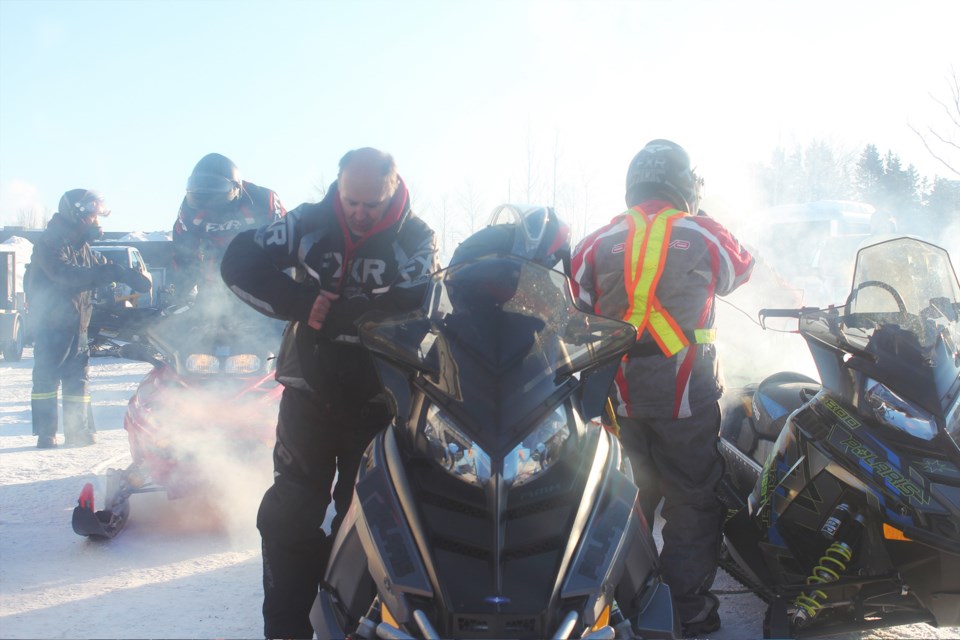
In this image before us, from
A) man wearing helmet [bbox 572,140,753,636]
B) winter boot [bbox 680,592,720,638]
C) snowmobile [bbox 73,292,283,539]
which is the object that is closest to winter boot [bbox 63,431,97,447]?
snowmobile [bbox 73,292,283,539]

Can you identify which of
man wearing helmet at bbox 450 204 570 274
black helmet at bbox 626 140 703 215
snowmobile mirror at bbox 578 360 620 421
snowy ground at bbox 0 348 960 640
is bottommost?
snowy ground at bbox 0 348 960 640

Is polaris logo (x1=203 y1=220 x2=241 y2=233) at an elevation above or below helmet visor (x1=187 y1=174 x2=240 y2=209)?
below

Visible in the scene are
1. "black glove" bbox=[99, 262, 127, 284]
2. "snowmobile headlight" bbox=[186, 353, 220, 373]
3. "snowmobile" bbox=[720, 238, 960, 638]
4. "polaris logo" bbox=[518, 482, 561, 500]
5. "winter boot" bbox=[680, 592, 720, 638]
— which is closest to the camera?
"polaris logo" bbox=[518, 482, 561, 500]

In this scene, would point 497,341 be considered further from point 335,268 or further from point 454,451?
point 335,268

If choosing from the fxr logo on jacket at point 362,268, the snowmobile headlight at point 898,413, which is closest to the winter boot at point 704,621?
the snowmobile headlight at point 898,413

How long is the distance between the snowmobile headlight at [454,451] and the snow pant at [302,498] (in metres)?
0.78

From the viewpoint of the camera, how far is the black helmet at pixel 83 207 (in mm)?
7102

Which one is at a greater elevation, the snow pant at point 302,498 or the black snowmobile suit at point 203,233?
the black snowmobile suit at point 203,233

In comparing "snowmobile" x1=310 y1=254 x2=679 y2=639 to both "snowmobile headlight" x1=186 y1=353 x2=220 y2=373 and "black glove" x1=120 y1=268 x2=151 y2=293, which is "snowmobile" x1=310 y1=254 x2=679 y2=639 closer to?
"snowmobile headlight" x1=186 y1=353 x2=220 y2=373

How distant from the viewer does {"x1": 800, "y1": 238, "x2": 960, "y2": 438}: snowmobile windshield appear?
2.81 metres

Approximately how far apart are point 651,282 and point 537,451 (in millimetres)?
1439

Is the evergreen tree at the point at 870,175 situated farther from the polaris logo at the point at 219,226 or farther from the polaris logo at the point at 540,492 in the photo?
the polaris logo at the point at 540,492

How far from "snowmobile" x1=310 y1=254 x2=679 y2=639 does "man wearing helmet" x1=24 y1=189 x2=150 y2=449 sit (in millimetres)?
5895

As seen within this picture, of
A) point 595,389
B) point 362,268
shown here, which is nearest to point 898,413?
point 595,389
